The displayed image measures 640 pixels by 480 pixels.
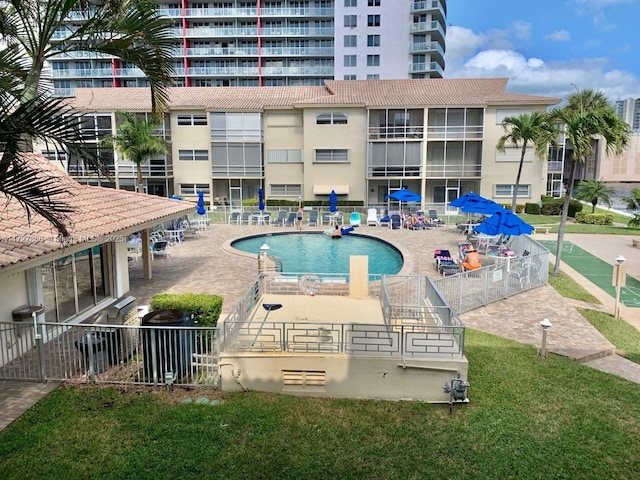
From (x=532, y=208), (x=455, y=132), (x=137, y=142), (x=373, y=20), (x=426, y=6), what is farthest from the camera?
(x=373, y=20)

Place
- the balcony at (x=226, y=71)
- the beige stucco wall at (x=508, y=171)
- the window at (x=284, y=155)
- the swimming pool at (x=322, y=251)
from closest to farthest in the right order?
the swimming pool at (x=322, y=251) → the beige stucco wall at (x=508, y=171) → the window at (x=284, y=155) → the balcony at (x=226, y=71)

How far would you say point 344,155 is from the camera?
3819 cm

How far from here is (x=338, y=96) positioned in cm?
3909

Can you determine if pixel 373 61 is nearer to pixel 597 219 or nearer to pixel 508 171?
pixel 508 171

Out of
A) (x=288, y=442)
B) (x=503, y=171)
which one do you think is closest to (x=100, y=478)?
(x=288, y=442)

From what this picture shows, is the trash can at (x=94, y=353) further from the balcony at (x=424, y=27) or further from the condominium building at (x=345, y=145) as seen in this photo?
the balcony at (x=424, y=27)

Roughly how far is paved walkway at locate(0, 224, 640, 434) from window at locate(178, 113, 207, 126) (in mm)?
16292

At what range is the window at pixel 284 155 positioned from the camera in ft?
128

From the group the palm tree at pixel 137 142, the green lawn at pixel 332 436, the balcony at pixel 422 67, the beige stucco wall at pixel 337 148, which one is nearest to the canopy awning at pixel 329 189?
the beige stucco wall at pixel 337 148

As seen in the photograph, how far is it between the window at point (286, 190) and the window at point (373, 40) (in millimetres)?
28516

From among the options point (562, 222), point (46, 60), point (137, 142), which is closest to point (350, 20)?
point (137, 142)

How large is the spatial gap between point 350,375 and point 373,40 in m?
57.5

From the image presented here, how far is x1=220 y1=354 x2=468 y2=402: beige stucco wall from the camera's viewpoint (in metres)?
8.09

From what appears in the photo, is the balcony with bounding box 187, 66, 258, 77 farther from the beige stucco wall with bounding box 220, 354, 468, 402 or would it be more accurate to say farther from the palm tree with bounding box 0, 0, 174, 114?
the beige stucco wall with bounding box 220, 354, 468, 402
